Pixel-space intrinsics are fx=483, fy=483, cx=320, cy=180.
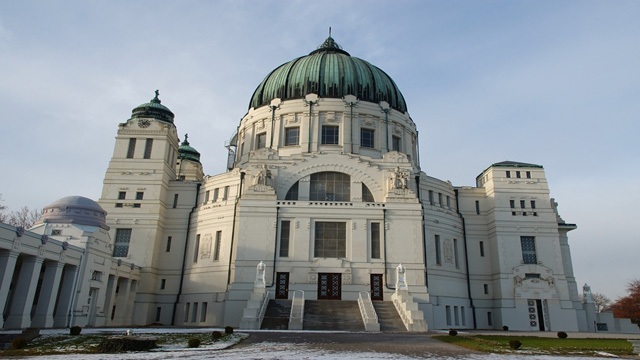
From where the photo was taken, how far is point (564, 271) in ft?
158

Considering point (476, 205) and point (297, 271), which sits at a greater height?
point (476, 205)

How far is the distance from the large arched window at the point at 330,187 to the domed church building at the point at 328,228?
0.13m

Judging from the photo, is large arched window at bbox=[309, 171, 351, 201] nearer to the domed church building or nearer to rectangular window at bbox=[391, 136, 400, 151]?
the domed church building

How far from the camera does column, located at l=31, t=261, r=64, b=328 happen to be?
97.0 feet

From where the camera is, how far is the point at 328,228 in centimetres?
4088

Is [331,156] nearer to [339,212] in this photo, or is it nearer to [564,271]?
[339,212]

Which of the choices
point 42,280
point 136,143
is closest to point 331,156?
point 136,143

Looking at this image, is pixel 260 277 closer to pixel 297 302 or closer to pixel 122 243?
pixel 297 302

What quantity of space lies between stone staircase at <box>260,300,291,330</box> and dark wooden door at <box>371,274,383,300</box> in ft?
23.0

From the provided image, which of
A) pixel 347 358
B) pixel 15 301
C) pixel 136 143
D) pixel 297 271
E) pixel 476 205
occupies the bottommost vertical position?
pixel 347 358

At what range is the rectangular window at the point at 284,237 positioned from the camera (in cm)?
4019

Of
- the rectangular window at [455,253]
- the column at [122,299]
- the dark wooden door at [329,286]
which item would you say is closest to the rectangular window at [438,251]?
the rectangular window at [455,253]

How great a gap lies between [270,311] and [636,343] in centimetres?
2288

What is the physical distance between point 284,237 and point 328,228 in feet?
12.4
